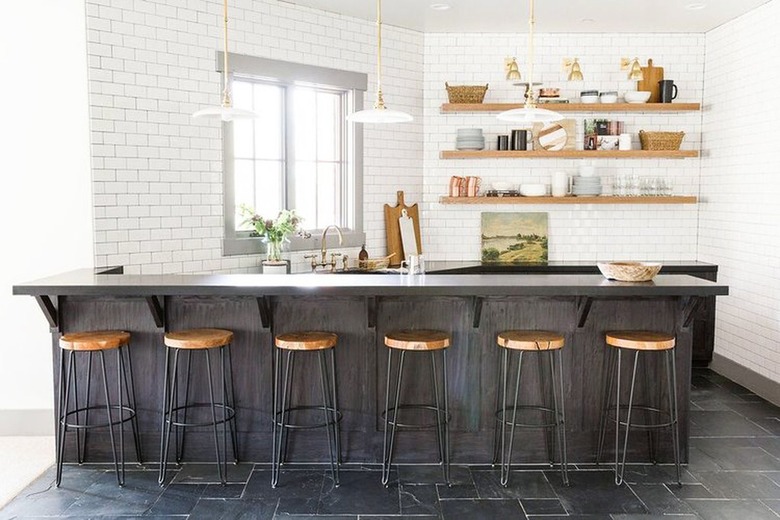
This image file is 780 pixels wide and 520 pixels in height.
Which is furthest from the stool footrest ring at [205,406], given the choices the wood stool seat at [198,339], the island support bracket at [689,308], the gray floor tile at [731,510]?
the island support bracket at [689,308]

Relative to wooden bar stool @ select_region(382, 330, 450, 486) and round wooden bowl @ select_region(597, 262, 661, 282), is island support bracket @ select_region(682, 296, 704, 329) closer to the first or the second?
round wooden bowl @ select_region(597, 262, 661, 282)

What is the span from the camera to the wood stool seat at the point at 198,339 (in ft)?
13.7

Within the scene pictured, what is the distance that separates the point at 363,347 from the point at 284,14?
3239 millimetres

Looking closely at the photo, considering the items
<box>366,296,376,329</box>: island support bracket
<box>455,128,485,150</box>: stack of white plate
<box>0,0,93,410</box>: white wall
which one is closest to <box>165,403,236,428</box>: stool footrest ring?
<box>366,296,376,329</box>: island support bracket

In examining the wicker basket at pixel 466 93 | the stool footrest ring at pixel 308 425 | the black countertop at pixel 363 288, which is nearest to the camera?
the black countertop at pixel 363 288

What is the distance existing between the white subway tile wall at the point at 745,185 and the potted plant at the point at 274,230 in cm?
391

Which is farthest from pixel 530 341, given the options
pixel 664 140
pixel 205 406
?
pixel 664 140

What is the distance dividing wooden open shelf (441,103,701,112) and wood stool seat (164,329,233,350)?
145 inches

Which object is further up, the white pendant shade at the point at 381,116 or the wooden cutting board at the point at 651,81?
the wooden cutting board at the point at 651,81

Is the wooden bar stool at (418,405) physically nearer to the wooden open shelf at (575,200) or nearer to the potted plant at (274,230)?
the potted plant at (274,230)

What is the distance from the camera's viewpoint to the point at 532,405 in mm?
4605

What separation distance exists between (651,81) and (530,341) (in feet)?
13.7

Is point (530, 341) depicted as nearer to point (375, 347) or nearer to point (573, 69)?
point (375, 347)

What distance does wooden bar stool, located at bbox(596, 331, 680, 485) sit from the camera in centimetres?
426
